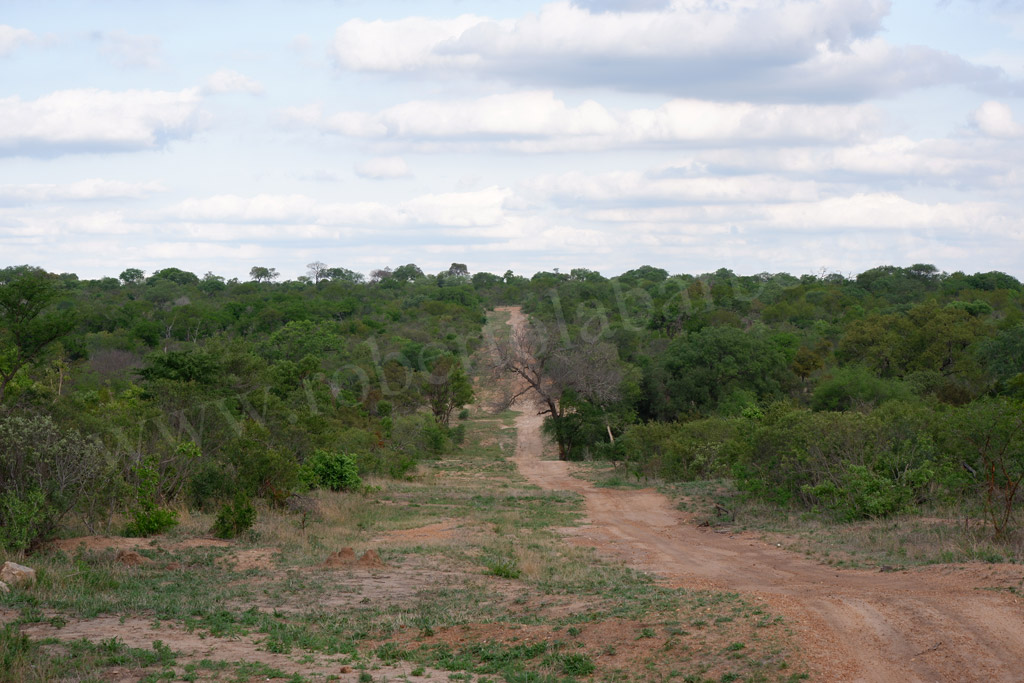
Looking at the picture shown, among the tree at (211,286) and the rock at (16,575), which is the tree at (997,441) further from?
the tree at (211,286)

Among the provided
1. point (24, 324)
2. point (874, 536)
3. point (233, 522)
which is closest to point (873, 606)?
point (874, 536)

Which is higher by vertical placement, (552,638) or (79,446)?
(79,446)

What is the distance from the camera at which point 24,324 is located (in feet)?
58.2

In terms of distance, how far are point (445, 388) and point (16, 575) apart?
107ft

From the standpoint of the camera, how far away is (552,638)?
8719mm

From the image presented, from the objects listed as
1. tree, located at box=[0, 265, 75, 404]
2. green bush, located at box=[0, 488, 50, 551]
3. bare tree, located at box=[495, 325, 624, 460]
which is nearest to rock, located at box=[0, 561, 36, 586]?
green bush, located at box=[0, 488, 50, 551]

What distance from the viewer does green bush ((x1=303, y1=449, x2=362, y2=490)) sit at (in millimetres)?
21750

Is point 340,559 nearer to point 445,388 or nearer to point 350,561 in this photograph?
point 350,561

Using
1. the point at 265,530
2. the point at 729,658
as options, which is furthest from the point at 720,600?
the point at 265,530

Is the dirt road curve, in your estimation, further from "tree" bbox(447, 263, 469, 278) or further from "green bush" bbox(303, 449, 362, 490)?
"tree" bbox(447, 263, 469, 278)

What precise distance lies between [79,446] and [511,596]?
278 inches

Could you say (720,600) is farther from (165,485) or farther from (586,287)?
(586,287)

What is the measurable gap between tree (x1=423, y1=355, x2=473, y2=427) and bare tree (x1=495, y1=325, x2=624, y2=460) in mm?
7222

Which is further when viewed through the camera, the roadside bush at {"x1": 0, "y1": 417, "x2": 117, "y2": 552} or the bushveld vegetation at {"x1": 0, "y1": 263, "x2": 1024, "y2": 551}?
the bushveld vegetation at {"x1": 0, "y1": 263, "x2": 1024, "y2": 551}
